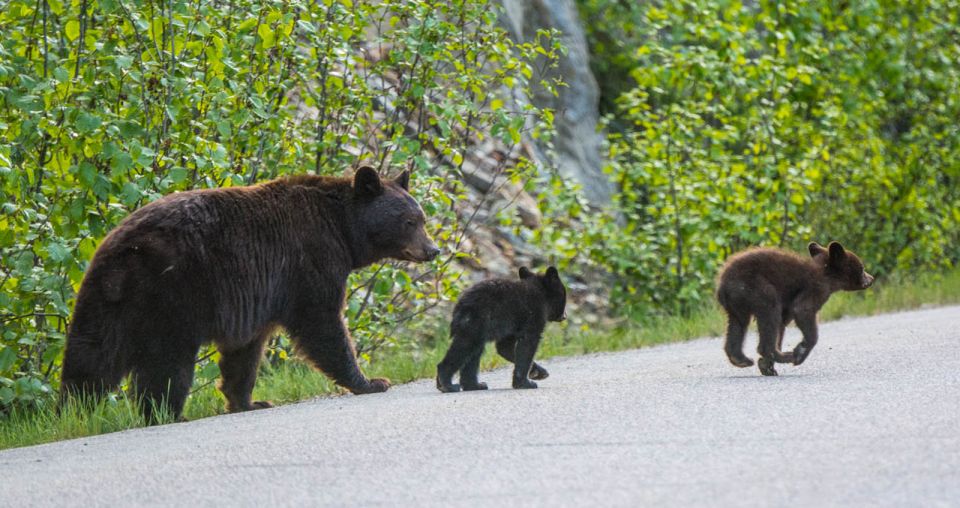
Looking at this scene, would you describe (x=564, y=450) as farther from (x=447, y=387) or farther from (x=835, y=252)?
(x=835, y=252)

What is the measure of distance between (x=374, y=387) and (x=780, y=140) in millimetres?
9758

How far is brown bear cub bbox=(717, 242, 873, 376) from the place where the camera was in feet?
29.7

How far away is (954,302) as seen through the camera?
54.4 ft

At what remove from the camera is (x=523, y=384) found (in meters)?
8.81

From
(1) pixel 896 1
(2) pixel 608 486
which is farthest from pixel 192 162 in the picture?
(1) pixel 896 1

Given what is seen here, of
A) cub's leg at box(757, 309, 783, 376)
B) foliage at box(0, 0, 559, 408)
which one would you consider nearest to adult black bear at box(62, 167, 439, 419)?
foliage at box(0, 0, 559, 408)

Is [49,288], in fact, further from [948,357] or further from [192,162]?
[948,357]

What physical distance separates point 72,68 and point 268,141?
160 centimetres

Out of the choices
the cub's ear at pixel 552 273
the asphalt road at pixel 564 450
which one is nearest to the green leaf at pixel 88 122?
the asphalt road at pixel 564 450

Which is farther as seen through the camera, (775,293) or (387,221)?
(387,221)

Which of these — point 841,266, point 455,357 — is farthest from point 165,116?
point 841,266

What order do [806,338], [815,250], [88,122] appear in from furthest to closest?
[815,250] < [806,338] < [88,122]

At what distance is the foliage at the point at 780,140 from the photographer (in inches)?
620

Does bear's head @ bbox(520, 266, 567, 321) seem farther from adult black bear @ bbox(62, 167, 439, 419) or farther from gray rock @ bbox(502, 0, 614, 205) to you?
gray rock @ bbox(502, 0, 614, 205)
